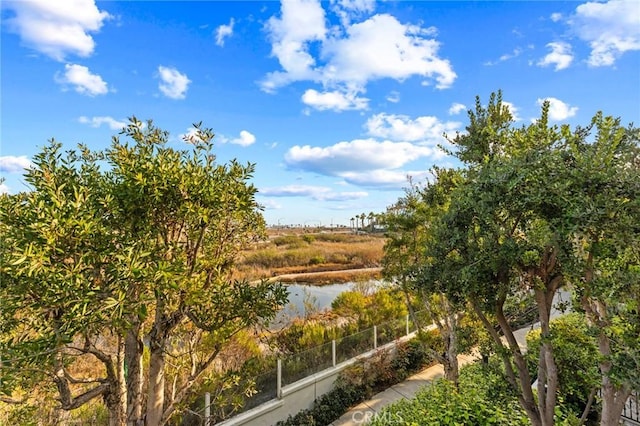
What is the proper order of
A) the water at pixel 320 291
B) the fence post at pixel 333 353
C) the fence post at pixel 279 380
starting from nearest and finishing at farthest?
the fence post at pixel 279 380
the fence post at pixel 333 353
the water at pixel 320 291

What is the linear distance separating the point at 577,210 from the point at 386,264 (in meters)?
5.65

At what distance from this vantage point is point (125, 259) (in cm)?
225

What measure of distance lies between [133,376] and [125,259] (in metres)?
1.59

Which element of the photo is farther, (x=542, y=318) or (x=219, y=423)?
(x=219, y=423)

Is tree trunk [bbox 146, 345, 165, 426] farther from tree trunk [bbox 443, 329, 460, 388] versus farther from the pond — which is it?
tree trunk [bbox 443, 329, 460, 388]

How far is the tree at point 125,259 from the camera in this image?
221 centimetres

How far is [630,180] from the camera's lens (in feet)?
6.61

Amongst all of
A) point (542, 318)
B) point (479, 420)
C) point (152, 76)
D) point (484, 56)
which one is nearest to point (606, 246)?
point (542, 318)

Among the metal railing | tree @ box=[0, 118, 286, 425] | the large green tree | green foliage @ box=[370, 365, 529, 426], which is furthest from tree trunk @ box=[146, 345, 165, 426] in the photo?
green foliage @ box=[370, 365, 529, 426]

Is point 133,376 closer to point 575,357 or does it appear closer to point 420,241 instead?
point 575,357

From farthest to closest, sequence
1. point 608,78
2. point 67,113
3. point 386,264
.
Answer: point 386,264
point 608,78
point 67,113

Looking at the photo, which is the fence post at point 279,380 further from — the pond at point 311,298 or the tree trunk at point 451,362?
the tree trunk at point 451,362

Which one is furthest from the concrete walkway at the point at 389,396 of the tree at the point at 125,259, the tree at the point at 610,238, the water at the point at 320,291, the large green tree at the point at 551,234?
the water at the point at 320,291

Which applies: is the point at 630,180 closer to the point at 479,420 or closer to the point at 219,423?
the point at 479,420
